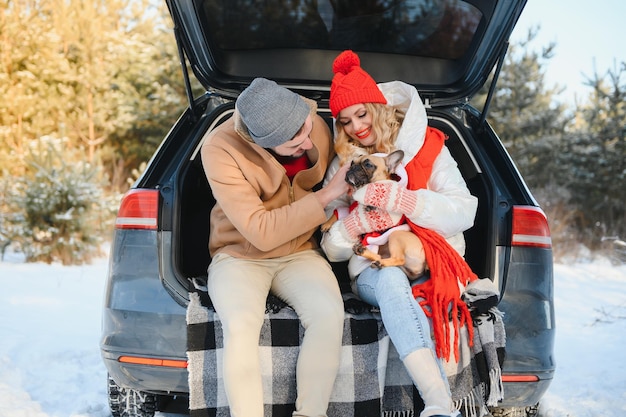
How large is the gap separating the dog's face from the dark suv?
48cm

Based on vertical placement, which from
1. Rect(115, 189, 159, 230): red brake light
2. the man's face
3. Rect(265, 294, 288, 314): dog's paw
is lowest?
Rect(265, 294, 288, 314): dog's paw

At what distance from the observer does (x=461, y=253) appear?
2.52 metres

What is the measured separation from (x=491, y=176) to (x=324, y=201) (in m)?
0.82

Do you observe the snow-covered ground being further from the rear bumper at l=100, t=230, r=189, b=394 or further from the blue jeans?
the blue jeans

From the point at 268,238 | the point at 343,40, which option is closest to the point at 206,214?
the point at 268,238

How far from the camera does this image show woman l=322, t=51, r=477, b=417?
6.87ft

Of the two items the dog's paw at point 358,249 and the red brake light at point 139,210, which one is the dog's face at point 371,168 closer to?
the dog's paw at point 358,249

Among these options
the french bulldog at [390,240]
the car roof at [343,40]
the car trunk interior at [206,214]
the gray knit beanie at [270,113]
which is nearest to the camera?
the gray knit beanie at [270,113]

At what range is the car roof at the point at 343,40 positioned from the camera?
115 inches

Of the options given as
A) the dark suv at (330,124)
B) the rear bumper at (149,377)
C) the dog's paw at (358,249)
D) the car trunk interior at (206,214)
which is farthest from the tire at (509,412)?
the rear bumper at (149,377)

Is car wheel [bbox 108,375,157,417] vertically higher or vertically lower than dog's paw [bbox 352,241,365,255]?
lower

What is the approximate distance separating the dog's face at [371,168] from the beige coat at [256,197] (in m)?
0.18

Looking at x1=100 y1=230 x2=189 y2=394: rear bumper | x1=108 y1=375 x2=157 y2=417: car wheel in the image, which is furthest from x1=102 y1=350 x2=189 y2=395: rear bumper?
x1=108 y1=375 x2=157 y2=417: car wheel

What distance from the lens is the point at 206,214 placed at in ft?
9.83
